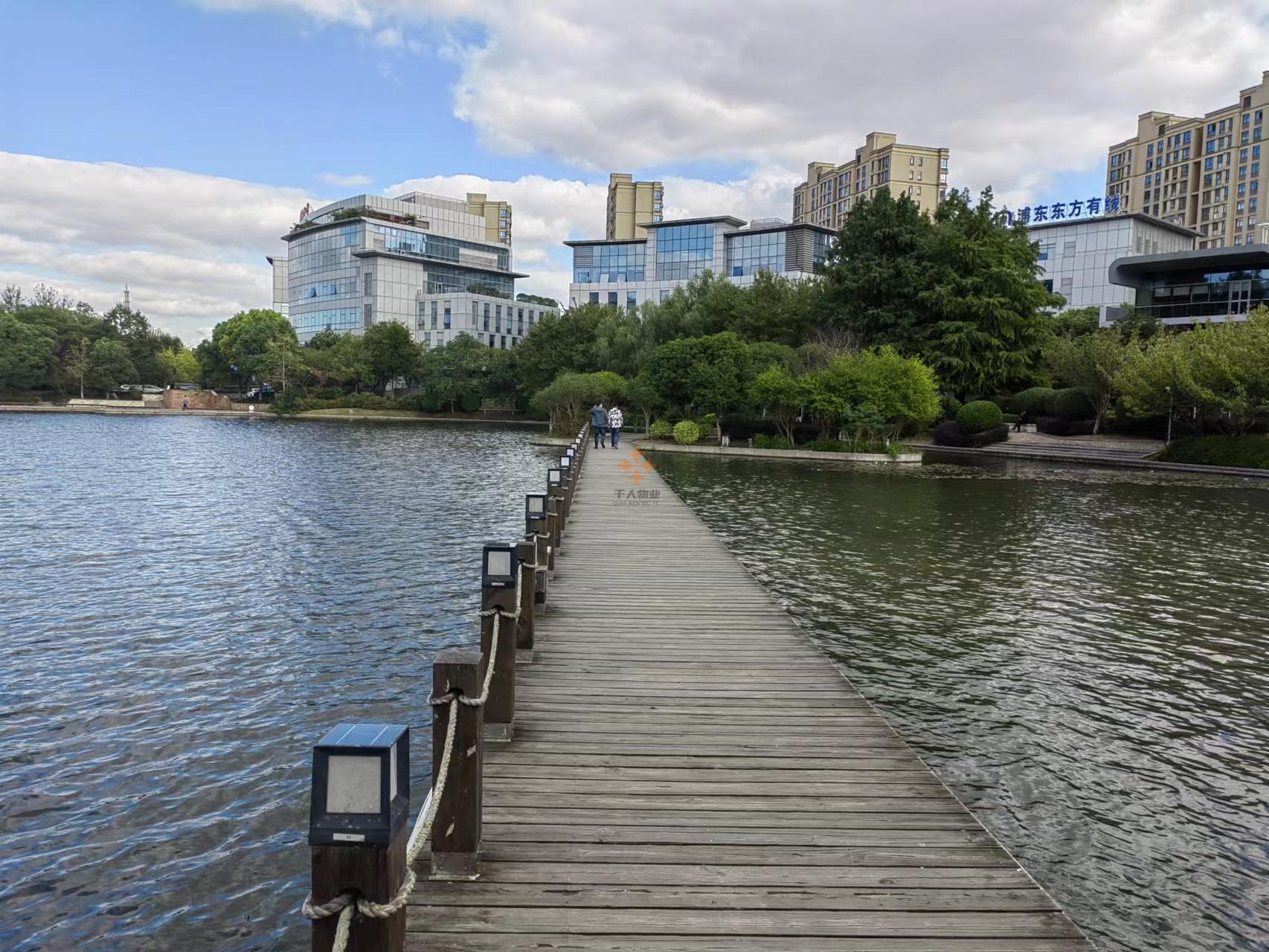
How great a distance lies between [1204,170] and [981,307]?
88.2 m

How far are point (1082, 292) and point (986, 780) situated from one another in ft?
264

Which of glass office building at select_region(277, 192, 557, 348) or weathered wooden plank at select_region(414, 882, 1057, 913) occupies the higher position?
glass office building at select_region(277, 192, 557, 348)

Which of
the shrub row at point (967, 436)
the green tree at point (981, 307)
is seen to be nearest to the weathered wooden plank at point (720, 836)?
the shrub row at point (967, 436)

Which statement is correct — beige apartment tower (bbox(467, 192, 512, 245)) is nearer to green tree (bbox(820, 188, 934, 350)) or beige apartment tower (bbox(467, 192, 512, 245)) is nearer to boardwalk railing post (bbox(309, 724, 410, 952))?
green tree (bbox(820, 188, 934, 350))

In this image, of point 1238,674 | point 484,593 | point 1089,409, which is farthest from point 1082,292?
point 484,593

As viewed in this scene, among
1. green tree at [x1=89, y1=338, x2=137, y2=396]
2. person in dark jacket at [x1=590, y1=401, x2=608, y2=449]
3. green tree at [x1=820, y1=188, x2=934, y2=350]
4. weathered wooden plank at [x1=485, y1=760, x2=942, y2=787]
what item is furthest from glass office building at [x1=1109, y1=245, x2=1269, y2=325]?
green tree at [x1=89, y1=338, x2=137, y2=396]

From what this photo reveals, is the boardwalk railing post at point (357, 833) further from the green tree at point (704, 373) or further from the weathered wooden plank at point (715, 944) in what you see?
the green tree at point (704, 373)

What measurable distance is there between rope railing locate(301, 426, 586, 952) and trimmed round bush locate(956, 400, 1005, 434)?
1757 inches

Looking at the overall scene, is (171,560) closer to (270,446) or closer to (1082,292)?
(270,446)

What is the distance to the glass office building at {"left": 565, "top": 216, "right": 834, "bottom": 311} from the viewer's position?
281 ft

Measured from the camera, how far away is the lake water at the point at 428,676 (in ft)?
16.7

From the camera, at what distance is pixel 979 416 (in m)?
47.6

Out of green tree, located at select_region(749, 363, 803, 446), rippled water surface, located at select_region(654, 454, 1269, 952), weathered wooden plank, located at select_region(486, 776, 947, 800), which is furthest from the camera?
green tree, located at select_region(749, 363, 803, 446)

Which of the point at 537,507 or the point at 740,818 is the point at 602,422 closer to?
the point at 537,507
